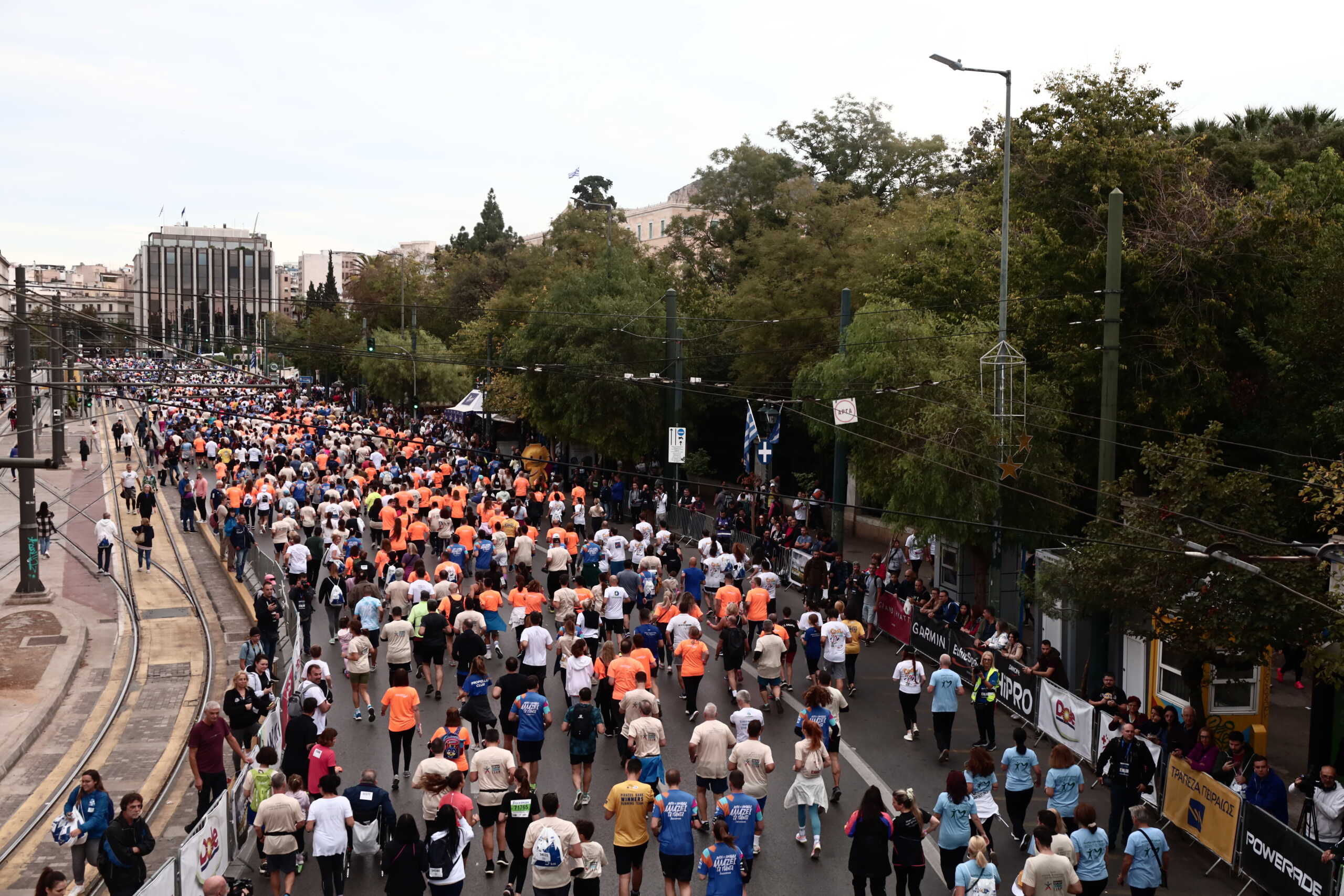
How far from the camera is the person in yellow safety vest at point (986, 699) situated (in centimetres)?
1480

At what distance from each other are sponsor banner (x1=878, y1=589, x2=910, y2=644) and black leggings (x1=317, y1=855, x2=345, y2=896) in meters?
12.4

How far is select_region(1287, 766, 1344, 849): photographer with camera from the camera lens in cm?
1165

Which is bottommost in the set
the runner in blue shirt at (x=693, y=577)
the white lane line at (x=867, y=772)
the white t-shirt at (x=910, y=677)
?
the white lane line at (x=867, y=772)

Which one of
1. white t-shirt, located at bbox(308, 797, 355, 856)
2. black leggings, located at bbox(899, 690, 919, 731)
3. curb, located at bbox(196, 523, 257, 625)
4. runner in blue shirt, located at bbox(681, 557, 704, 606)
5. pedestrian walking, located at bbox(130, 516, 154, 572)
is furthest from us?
pedestrian walking, located at bbox(130, 516, 154, 572)

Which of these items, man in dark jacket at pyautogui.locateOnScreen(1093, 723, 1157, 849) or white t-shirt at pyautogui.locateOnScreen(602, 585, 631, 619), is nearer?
man in dark jacket at pyautogui.locateOnScreen(1093, 723, 1157, 849)

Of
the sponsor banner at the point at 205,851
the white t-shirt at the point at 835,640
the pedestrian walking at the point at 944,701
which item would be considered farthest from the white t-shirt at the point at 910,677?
the sponsor banner at the point at 205,851

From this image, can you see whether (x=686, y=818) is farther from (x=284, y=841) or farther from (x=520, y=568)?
(x=520, y=568)

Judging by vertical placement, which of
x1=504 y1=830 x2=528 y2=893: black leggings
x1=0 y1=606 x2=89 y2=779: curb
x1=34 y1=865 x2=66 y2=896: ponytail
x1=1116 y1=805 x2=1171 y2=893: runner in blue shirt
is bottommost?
x1=0 y1=606 x2=89 y2=779: curb

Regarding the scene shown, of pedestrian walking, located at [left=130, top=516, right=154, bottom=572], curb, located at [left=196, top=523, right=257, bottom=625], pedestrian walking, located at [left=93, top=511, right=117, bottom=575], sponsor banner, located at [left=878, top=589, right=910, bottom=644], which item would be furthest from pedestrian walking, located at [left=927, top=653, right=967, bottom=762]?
pedestrian walking, located at [left=93, top=511, right=117, bottom=575]

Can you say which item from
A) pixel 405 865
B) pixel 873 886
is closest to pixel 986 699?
pixel 873 886

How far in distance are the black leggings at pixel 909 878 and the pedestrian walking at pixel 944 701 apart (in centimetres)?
422

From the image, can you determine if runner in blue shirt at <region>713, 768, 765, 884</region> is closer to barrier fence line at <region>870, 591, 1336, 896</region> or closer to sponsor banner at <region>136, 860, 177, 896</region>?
sponsor banner at <region>136, 860, 177, 896</region>

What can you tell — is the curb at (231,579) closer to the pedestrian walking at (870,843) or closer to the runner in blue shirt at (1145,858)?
the pedestrian walking at (870,843)

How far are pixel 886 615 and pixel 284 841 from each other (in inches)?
544
